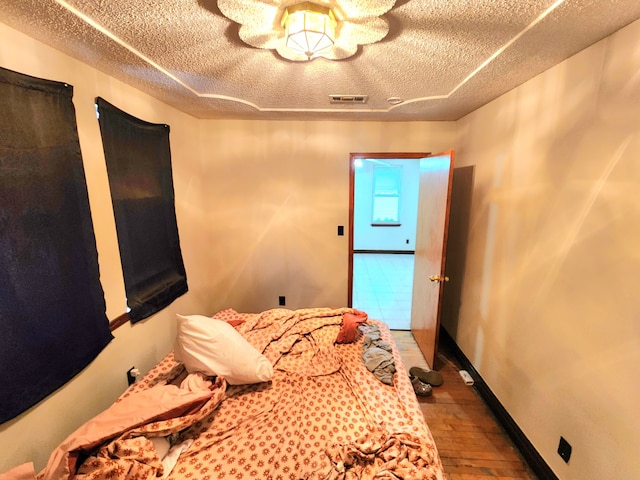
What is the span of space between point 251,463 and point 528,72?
247cm

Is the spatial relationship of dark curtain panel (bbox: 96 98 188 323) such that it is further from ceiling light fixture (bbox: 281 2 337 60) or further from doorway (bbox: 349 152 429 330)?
doorway (bbox: 349 152 429 330)

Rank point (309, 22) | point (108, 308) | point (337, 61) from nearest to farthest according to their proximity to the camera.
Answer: point (309, 22) < point (337, 61) < point (108, 308)

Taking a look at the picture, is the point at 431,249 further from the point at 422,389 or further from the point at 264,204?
the point at 264,204

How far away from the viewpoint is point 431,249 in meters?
2.79

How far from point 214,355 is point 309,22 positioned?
5.24 ft

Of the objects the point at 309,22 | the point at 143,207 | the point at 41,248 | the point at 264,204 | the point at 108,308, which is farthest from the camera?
the point at 264,204

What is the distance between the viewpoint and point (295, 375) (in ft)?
5.62

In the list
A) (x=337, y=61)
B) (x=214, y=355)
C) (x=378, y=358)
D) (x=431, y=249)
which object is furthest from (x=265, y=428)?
(x=431, y=249)

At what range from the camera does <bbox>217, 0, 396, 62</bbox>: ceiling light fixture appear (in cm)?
108

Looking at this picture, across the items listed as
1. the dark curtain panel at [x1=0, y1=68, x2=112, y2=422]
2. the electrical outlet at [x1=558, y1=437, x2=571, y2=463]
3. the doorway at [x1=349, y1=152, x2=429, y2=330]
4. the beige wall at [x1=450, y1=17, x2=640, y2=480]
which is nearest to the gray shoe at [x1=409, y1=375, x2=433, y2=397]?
the beige wall at [x1=450, y1=17, x2=640, y2=480]

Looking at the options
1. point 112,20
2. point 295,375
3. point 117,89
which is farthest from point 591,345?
point 117,89

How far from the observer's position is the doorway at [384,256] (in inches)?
163

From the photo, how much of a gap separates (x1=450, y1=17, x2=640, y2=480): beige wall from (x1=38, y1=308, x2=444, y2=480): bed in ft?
2.54

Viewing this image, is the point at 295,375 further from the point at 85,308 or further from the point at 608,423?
the point at 608,423
